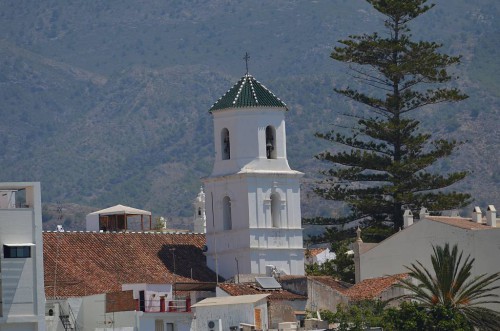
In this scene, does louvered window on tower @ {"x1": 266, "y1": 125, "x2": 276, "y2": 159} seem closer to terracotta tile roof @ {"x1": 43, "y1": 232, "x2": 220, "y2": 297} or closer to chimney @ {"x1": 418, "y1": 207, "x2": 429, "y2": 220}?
terracotta tile roof @ {"x1": 43, "y1": 232, "x2": 220, "y2": 297}

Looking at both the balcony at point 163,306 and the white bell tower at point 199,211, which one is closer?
the balcony at point 163,306

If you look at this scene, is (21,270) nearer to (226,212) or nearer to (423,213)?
(226,212)

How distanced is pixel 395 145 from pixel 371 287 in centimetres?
1697

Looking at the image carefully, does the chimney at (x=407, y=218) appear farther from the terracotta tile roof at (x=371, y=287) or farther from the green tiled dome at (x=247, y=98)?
the green tiled dome at (x=247, y=98)

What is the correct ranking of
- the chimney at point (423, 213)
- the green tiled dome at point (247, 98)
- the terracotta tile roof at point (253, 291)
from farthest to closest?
the chimney at point (423, 213)
the green tiled dome at point (247, 98)
the terracotta tile roof at point (253, 291)

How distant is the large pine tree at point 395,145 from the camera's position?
88.9 m

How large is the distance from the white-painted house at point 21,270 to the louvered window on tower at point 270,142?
22.8 meters

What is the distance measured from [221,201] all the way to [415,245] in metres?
7.87

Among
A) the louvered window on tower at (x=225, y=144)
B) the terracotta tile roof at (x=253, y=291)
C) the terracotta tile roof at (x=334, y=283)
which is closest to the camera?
the terracotta tile roof at (x=253, y=291)

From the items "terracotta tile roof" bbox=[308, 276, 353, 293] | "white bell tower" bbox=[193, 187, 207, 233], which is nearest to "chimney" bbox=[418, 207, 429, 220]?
"terracotta tile roof" bbox=[308, 276, 353, 293]

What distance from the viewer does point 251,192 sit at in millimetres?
79625

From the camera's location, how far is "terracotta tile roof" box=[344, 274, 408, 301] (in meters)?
73.4

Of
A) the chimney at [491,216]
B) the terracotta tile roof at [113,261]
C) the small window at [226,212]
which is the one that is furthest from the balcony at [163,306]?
the chimney at [491,216]

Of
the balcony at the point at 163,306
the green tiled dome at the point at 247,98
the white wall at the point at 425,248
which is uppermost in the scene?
the green tiled dome at the point at 247,98
